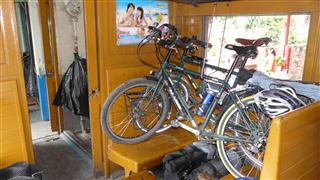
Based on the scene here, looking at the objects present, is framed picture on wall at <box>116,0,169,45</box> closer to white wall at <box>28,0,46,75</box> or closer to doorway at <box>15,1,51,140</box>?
white wall at <box>28,0,46,75</box>

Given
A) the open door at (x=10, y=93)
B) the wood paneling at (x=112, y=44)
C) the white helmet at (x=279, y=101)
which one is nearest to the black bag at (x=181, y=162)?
the wood paneling at (x=112, y=44)

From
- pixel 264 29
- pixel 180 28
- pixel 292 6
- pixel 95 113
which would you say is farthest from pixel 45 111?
pixel 292 6

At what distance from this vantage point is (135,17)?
2625mm

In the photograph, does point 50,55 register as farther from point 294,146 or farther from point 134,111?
point 294,146

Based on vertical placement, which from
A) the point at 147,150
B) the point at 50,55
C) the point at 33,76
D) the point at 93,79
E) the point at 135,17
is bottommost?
the point at 147,150

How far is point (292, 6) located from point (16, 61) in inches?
85.8

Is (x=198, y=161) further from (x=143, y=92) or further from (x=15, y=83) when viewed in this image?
(x=15, y=83)

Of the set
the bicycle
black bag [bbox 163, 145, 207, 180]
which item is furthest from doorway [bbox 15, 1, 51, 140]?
black bag [bbox 163, 145, 207, 180]

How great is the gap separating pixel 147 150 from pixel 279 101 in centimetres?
127

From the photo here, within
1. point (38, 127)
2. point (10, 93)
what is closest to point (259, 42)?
point (10, 93)

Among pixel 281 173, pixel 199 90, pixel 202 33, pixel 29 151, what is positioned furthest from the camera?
pixel 202 33

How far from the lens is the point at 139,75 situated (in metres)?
2.72

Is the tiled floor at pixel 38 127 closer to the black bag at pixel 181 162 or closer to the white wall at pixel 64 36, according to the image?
the white wall at pixel 64 36

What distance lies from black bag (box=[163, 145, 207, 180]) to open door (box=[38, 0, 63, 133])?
2046 millimetres
